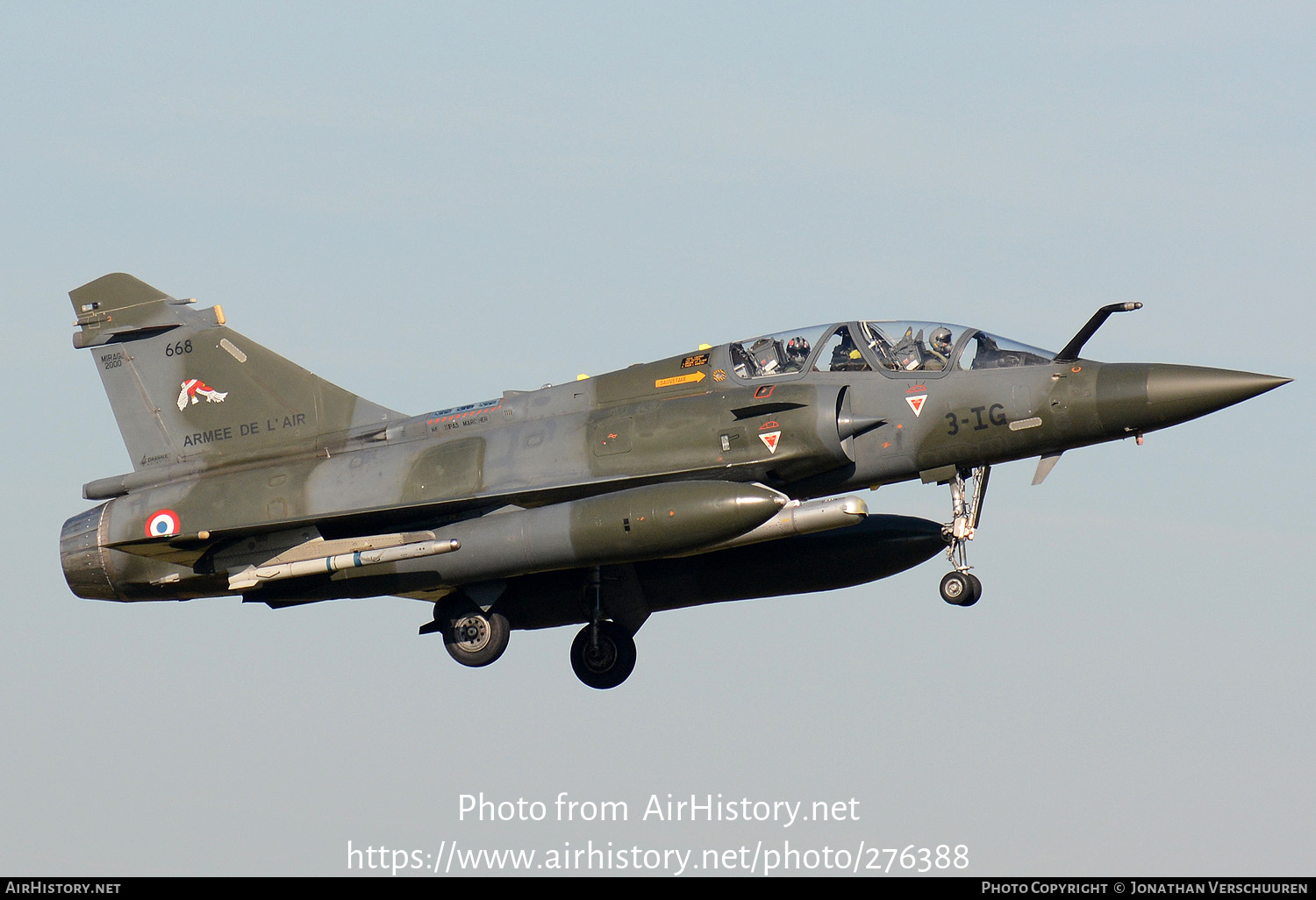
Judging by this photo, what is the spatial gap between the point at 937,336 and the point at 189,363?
9727mm

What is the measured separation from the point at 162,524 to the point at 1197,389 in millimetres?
11918

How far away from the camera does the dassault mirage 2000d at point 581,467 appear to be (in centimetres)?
1756

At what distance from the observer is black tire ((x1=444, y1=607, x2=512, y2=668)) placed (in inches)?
788

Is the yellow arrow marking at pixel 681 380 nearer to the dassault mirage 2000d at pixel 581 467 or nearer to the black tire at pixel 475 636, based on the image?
the dassault mirage 2000d at pixel 581 467

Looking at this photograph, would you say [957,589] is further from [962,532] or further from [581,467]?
[581,467]

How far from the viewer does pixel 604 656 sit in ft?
67.7

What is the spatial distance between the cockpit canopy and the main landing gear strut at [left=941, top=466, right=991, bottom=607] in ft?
4.01

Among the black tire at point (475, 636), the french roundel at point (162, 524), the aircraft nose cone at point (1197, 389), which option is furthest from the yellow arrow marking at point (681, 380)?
the french roundel at point (162, 524)

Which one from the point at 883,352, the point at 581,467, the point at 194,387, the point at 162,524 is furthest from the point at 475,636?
the point at 883,352

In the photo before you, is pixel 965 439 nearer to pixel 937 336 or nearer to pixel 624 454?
pixel 937 336

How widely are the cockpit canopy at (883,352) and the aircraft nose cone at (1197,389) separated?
4.35ft

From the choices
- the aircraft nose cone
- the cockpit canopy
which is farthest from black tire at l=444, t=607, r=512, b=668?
the aircraft nose cone

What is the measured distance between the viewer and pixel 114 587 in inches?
807
